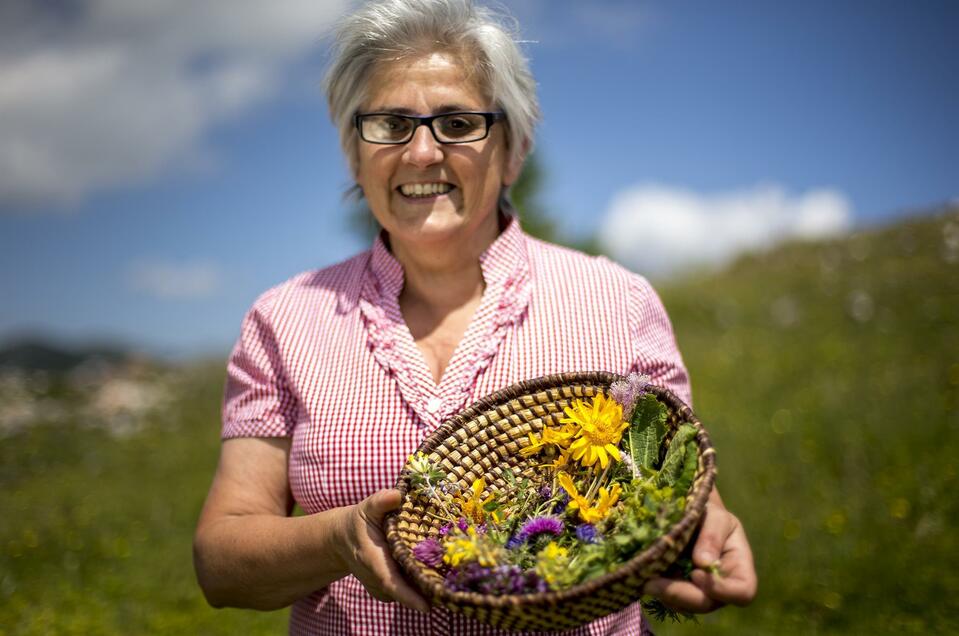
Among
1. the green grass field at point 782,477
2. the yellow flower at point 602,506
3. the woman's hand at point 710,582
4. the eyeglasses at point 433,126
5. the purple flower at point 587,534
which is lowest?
the green grass field at point 782,477

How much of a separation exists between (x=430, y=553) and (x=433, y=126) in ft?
3.70

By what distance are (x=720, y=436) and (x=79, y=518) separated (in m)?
4.36

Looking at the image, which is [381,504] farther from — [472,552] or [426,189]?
[426,189]

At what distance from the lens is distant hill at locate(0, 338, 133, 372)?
931 cm

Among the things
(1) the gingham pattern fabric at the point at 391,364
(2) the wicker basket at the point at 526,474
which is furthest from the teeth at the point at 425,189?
(2) the wicker basket at the point at 526,474

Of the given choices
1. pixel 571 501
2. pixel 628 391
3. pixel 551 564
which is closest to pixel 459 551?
pixel 551 564

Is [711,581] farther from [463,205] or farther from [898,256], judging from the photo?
[898,256]

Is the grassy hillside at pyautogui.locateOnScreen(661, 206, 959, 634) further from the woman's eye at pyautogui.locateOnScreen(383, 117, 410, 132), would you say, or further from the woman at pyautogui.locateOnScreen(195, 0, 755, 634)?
the woman's eye at pyautogui.locateOnScreen(383, 117, 410, 132)

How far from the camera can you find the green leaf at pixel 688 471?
1557 mm

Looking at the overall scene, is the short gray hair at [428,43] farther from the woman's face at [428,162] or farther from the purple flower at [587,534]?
the purple flower at [587,534]

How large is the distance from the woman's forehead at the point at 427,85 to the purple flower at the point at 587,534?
1.17 meters

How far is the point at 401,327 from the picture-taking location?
A: 2225 millimetres

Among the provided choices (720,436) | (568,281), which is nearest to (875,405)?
(720,436)

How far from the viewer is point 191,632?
3945 mm
